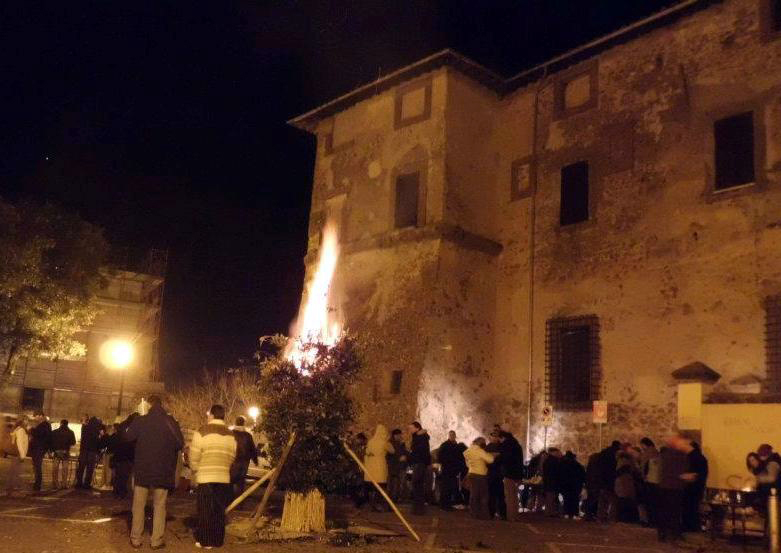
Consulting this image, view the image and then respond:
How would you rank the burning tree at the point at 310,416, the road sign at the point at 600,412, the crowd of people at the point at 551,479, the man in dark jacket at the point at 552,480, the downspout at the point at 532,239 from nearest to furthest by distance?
the burning tree at the point at 310,416 → the crowd of people at the point at 551,479 → the man in dark jacket at the point at 552,480 → the road sign at the point at 600,412 → the downspout at the point at 532,239

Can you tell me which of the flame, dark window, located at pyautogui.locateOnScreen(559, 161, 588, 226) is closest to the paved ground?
dark window, located at pyautogui.locateOnScreen(559, 161, 588, 226)

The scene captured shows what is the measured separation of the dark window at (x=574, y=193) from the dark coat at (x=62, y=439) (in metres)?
12.3

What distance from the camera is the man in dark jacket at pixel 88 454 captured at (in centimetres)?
1616

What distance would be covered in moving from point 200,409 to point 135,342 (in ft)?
22.1

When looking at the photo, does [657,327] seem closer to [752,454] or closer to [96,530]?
[752,454]

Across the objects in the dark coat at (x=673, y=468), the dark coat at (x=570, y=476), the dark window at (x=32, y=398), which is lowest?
the dark coat at (x=570, y=476)

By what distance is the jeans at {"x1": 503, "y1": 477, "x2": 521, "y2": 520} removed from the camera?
47.1ft

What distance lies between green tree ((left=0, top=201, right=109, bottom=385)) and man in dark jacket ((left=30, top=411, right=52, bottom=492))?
443 inches

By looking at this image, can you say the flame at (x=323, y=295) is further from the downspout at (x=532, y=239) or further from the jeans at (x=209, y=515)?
the jeans at (x=209, y=515)

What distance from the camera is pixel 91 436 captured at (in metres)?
16.2

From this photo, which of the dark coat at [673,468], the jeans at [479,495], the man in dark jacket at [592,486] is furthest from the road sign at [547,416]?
the dark coat at [673,468]

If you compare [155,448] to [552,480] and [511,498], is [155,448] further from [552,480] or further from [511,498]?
[552,480]

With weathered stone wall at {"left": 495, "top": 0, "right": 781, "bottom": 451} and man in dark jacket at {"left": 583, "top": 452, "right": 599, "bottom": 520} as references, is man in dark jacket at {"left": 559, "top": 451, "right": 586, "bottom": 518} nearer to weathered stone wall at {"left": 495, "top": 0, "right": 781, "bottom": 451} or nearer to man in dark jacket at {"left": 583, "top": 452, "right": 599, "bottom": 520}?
man in dark jacket at {"left": 583, "top": 452, "right": 599, "bottom": 520}

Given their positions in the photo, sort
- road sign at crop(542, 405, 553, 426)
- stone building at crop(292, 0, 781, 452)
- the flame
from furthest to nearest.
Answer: the flame
road sign at crop(542, 405, 553, 426)
stone building at crop(292, 0, 781, 452)
